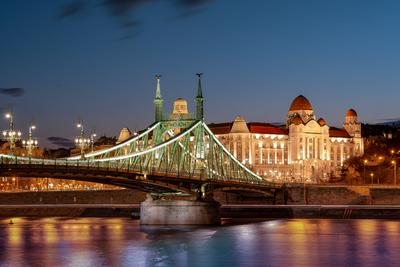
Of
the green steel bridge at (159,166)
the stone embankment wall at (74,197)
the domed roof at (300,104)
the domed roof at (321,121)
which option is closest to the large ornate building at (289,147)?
the domed roof at (321,121)

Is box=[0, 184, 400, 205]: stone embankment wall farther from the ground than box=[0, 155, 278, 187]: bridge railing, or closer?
closer

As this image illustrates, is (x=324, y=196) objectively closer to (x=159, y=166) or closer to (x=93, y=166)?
(x=159, y=166)

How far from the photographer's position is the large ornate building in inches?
6063

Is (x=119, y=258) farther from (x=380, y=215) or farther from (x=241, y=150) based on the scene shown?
(x=241, y=150)

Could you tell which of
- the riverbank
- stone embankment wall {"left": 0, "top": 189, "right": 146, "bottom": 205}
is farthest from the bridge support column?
stone embankment wall {"left": 0, "top": 189, "right": 146, "bottom": 205}

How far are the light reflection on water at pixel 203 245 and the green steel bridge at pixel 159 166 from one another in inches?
161

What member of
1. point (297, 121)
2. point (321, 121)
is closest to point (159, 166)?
point (297, 121)

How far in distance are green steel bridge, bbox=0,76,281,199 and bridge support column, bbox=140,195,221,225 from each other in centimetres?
124

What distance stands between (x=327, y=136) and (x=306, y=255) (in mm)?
117016

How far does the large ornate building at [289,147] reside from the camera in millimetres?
154000

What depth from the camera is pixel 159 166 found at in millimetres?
70875

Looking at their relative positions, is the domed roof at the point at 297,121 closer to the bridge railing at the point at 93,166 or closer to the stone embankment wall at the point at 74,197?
the stone embankment wall at the point at 74,197

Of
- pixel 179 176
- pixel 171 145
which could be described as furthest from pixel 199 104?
pixel 179 176

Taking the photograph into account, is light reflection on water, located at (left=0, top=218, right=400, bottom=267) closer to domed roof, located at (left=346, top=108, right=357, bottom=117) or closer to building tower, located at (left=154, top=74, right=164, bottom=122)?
building tower, located at (left=154, top=74, right=164, bottom=122)
